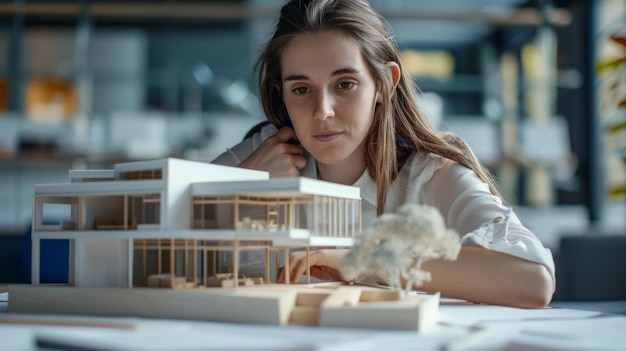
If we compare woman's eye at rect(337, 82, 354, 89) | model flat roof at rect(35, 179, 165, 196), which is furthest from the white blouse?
model flat roof at rect(35, 179, 165, 196)

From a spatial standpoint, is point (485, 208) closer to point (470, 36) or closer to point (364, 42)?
point (364, 42)

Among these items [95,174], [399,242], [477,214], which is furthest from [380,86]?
[399,242]

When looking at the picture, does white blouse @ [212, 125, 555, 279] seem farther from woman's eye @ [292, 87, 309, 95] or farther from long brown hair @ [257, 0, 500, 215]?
woman's eye @ [292, 87, 309, 95]

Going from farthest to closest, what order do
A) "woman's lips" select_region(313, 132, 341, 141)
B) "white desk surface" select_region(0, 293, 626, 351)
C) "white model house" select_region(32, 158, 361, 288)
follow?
"woman's lips" select_region(313, 132, 341, 141) < "white model house" select_region(32, 158, 361, 288) < "white desk surface" select_region(0, 293, 626, 351)

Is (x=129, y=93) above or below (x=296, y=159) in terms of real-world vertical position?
above

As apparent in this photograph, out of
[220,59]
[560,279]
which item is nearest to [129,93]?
[220,59]

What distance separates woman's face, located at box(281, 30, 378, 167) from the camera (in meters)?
1.84

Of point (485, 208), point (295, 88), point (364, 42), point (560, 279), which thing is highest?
Result: point (364, 42)

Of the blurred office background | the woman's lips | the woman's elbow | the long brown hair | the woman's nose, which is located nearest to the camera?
the woman's elbow

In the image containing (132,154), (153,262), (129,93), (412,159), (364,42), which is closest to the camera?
(153,262)

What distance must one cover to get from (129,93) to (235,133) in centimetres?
139

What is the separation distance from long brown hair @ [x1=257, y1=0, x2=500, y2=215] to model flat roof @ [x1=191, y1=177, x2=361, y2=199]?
65 cm

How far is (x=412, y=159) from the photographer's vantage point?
2.21 m

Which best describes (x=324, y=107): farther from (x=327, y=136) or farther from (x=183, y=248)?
(x=183, y=248)
